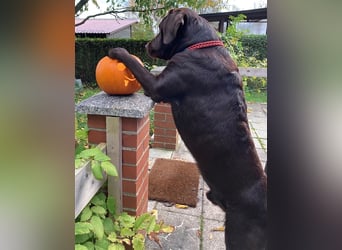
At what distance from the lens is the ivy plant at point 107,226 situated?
3.91 ft

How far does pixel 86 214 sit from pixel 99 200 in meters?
0.16

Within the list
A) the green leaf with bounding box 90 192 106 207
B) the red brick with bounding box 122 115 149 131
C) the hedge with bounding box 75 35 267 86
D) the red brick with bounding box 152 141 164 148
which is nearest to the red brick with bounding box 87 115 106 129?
the red brick with bounding box 122 115 149 131

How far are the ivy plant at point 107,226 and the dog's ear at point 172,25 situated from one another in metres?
0.76

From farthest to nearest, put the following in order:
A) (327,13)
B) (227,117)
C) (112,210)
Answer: (112,210) < (227,117) < (327,13)

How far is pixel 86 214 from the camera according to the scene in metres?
1.26

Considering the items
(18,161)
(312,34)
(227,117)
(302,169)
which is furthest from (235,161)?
(18,161)

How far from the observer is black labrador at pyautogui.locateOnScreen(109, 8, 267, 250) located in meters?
0.94

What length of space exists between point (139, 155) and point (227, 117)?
2.29 ft

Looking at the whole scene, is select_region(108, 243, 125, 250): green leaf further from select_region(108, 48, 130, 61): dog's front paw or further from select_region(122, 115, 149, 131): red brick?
select_region(108, 48, 130, 61): dog's front paw

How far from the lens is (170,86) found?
3.17ft

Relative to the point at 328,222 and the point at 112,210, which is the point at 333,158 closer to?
the point at 328,222

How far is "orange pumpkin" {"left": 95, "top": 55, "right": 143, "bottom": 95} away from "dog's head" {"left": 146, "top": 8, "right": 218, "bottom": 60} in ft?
0.79

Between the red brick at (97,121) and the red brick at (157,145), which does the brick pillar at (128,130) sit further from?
the red brick at (157,145)

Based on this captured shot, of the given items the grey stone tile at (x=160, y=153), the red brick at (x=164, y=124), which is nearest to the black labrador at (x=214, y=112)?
the red brick at (x=164, y=124)
